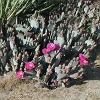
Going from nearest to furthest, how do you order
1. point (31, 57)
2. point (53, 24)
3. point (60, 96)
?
point (60, 96), point (31, 57), point (53, 24)

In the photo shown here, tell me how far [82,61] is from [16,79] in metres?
0.94

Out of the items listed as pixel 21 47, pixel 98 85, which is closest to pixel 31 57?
pixel 21 47

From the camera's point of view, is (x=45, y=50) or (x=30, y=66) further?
(x=45, y=50)

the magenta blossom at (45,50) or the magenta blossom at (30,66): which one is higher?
the magenta blossom at (45,50)

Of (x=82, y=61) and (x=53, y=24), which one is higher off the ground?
(x=53, y=24)

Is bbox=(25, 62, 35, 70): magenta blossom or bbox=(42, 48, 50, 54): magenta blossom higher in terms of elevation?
bbox=(42, 48, 50, 54): magenta blossom

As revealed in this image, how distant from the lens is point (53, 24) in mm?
5727

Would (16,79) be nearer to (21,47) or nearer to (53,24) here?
(21,47)

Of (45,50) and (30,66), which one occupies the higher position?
(45,50)

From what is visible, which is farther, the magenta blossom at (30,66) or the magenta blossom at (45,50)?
the magenta blossom at (45,50)

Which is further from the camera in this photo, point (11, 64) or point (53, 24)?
point (53, 24)

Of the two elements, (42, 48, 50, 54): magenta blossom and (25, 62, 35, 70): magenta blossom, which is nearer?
(25, 62, 35, 70): magenta blossom

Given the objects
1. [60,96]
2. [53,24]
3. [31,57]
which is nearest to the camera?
[60,96]

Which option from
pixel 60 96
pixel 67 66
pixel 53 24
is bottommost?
pixel 60 96
